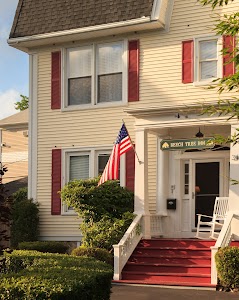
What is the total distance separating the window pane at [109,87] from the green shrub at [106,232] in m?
3.84

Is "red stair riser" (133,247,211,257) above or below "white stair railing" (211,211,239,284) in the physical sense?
below

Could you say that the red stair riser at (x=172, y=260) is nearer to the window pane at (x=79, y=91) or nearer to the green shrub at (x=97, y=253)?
the green shrub at (x=97, y=253)

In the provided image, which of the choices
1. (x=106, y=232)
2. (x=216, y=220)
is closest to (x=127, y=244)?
(x=106, y=232)

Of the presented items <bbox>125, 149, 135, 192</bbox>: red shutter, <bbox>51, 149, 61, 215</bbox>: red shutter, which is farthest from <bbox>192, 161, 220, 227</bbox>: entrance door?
<bbox>51, 149, 61, 215</bbox>: red shutter

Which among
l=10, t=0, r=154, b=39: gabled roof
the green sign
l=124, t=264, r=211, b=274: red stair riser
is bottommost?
l=124, t=264, r=211, b=274: red stair riser

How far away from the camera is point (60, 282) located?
8.70m

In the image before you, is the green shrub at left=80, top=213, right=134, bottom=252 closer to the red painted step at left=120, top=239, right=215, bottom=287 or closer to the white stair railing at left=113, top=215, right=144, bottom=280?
the white stair railing at left=113, top=215, right=144, bottom=280

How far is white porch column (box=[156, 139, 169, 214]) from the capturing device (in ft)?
61.6

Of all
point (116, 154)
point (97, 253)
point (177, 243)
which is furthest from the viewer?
point (116, 154)

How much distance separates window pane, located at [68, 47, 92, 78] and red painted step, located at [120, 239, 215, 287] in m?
5.64

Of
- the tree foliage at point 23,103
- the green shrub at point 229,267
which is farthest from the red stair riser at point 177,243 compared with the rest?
the tree foliage at point 23,103

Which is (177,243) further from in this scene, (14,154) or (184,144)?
(14,154)

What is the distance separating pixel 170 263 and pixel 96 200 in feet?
8.99

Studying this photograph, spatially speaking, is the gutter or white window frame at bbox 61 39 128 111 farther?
white window frame at bbox 61 39 128 111
